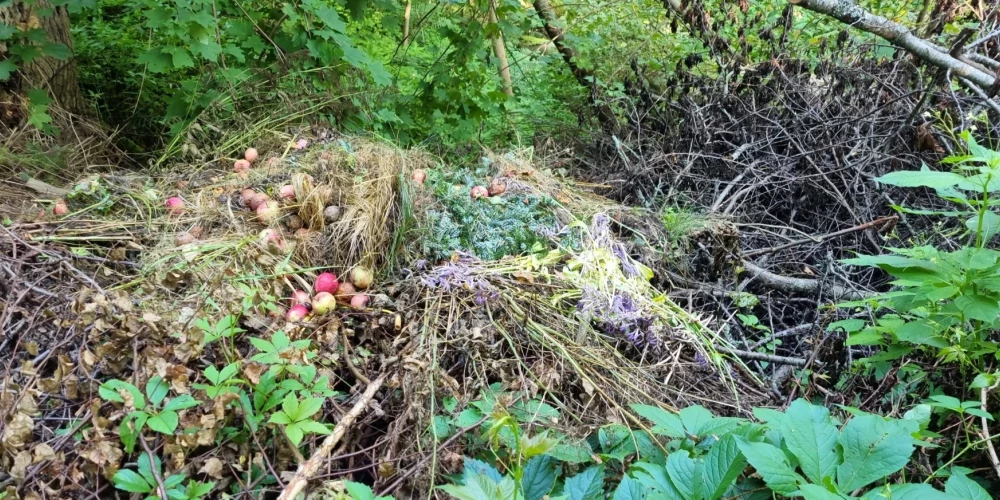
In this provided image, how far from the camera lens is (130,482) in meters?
1.28

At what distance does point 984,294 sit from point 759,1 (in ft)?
15.2

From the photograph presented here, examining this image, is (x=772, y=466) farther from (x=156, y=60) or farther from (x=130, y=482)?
(x=156, y=60)

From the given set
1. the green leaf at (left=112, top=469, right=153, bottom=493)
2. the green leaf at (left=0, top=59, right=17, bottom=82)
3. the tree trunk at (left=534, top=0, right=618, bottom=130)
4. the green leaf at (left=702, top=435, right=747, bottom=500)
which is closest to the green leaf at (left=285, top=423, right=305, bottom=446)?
the green leaf at (left=112, top=469, right=153, bottom=493)

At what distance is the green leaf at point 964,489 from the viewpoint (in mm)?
1164

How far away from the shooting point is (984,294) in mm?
1466

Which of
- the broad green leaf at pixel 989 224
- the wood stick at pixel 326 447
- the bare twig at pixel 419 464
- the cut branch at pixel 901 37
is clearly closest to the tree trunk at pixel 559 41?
the cut branch at pixel 901 37

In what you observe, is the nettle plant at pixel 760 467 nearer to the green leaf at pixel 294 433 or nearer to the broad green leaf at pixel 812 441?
the broad green leaf at pixel 812 441

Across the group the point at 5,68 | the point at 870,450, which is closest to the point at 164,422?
the point at 870,450

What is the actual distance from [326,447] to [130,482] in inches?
16.2

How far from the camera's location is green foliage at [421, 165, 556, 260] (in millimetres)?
2473

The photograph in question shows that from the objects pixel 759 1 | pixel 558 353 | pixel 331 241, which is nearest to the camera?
pixel 558 353

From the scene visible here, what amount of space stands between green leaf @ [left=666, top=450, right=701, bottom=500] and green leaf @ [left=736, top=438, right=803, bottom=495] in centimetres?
10

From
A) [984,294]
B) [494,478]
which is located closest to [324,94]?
[494,478]

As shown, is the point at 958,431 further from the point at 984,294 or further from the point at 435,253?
the point at 435,253
